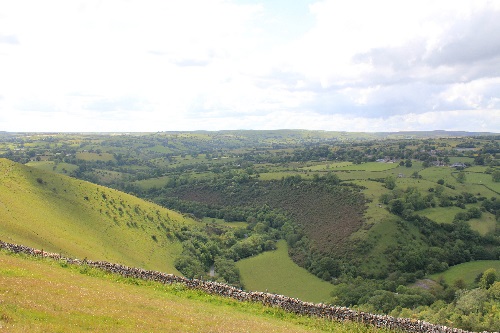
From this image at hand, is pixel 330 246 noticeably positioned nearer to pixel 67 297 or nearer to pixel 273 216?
pixel 273 216

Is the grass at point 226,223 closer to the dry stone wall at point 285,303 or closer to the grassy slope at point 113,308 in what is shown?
the dry stone wall at point 285,303

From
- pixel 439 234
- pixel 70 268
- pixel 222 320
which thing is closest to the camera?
pixel 222 320

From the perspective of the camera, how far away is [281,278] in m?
112

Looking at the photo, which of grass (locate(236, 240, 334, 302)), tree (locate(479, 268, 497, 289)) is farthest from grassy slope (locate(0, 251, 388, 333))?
grass (locate(236, 240, 334, 302))

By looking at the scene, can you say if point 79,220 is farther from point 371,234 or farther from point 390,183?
point 390,183

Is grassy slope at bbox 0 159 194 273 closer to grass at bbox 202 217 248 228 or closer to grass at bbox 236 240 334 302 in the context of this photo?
grass at bbox 236 240 334 302

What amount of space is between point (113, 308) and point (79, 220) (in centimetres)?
6794

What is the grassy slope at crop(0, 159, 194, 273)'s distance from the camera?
201 feet

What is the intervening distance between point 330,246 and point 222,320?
329ft

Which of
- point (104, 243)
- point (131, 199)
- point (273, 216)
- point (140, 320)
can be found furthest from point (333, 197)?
point (140, 320)

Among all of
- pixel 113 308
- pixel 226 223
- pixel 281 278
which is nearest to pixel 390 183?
pixel 281 278

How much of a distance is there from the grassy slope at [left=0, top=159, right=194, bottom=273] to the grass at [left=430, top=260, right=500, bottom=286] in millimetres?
70596

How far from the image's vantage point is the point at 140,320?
23312 millimetres

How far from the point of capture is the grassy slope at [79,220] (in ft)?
201
